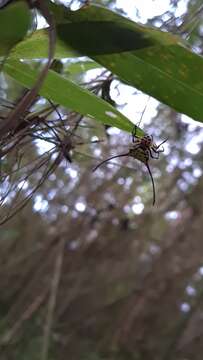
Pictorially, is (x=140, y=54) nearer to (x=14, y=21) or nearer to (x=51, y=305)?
(x=14, y=21)

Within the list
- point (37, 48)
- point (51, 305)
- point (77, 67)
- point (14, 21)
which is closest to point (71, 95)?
point (37, 48)

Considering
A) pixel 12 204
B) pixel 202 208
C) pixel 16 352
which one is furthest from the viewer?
pixel 202 208

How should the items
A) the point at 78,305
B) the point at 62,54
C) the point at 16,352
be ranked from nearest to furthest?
1. the point at 62,54
2. the point at 16,352
3. the point at 78,305

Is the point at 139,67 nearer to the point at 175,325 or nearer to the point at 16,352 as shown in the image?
the point at 16,352

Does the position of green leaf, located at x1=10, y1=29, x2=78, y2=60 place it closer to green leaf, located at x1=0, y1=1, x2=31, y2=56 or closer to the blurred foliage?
green leaf, located at x1=0, y1=1, x2=31, y2=56

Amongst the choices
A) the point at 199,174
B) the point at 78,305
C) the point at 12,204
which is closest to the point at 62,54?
the point at 12,204

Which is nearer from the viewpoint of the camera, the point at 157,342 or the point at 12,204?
the point at 12,204

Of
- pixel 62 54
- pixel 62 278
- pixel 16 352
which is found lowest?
pixel 62 54

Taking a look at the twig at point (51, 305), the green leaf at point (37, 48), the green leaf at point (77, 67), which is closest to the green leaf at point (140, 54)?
the green leaf at point (37, 48)
